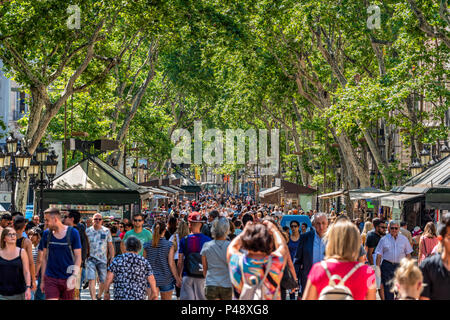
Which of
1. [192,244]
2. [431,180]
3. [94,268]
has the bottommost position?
[94,268]

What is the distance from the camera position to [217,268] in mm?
8133

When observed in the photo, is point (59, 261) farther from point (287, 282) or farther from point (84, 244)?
point (287, 282)

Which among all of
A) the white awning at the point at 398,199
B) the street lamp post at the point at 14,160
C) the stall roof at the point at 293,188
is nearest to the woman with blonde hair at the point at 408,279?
the white awning at the point at 398,199

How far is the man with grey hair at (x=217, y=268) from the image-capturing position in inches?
317

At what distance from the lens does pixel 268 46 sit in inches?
1226

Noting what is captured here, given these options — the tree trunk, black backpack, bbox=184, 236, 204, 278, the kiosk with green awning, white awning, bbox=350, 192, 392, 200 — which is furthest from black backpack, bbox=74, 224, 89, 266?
the tree trunk

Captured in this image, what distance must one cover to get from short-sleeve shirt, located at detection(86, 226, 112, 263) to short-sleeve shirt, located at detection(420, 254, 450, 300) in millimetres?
7216

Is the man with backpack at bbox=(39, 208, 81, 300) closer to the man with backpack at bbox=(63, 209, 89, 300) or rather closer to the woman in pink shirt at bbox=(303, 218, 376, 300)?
the man with backpack at bbox=(63, 209, 89, 300)

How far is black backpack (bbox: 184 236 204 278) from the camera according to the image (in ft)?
31.2

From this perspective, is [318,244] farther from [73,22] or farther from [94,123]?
[94,123]

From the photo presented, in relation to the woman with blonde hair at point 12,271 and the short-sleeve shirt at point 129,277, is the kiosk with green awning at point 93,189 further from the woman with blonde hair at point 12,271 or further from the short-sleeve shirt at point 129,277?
the short-sleeve shirt at point 129,277

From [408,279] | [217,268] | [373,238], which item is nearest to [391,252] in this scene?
[373,238]

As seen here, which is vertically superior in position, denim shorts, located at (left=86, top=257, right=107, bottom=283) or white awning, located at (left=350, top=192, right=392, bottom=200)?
white awning, located at (left=350, top=192, right=392, bottom=200)

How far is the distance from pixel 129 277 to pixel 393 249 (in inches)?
181
